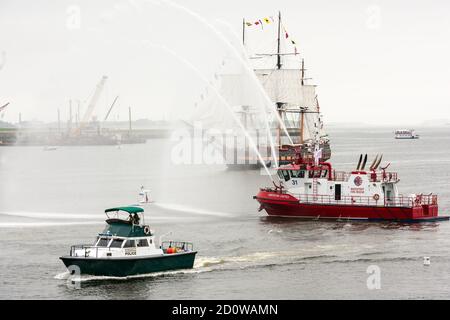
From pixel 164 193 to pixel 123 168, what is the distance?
66088mm

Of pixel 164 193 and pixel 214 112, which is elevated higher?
pixel 214 112

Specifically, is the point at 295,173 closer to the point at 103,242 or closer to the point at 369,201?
the point at 369,201

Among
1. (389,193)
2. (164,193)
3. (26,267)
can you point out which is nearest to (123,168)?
(164,193)

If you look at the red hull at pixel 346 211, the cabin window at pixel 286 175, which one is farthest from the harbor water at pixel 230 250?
the cabin window at pixel 286 175

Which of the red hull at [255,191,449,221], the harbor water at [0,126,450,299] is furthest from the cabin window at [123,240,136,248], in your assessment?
the red hull at [255,191,449,221]

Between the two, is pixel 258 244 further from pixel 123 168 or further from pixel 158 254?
pixel 123 168

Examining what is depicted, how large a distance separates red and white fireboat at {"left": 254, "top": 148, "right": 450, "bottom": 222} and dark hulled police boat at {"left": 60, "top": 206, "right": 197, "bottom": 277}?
28573mm

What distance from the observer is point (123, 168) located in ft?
577

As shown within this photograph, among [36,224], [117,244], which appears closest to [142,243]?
[117,244]
